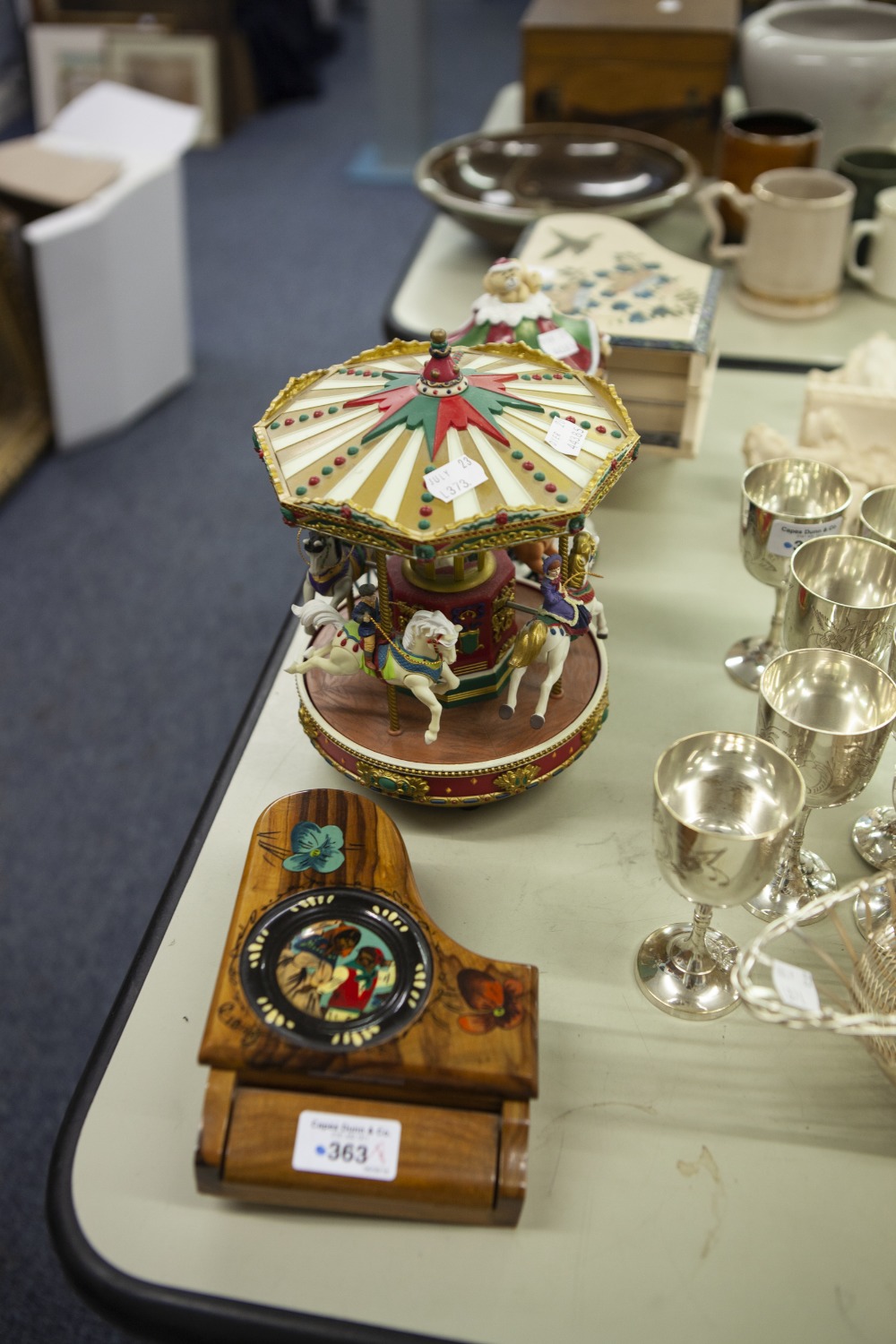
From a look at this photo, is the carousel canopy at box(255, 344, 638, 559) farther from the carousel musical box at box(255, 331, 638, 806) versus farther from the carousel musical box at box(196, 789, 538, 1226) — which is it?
the carousel musical box at box(196, 789, 538, 1226)

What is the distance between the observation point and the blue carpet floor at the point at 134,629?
185cm

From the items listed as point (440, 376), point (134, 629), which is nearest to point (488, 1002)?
point (440, 376)

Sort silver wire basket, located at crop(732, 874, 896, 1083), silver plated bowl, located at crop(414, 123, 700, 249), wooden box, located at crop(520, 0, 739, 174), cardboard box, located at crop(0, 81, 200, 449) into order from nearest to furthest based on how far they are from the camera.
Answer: silver wire basket, located at crop(732, 874, 896, 1083) < silver plated bowl, located at crop(414, 123, 700, 249) < wooden box, located at crop(520, 0, 739, 174) < cardboard box, located at crop(0, 81, 200, 449)

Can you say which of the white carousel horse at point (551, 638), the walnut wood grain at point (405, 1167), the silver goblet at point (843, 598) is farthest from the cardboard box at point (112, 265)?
the walnut wood grain at point (405, 1167)

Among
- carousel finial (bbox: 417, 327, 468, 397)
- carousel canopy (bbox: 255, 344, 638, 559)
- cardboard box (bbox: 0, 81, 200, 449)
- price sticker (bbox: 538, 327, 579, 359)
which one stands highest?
carousel finial (bbox: 417, 327, 468, 397)

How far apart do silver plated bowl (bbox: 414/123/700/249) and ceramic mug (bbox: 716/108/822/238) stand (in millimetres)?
80

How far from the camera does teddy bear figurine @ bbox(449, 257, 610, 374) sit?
141 cm

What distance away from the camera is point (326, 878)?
3.35 ft

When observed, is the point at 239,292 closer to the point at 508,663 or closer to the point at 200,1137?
the point at 508,663

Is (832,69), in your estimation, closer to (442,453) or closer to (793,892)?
(442,453)

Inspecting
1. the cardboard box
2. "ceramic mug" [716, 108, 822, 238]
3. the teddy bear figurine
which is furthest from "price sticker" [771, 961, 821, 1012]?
the cardboard box

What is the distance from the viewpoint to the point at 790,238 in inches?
79.3

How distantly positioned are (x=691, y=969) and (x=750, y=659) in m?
0.47

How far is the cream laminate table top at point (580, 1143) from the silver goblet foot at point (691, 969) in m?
0.01
